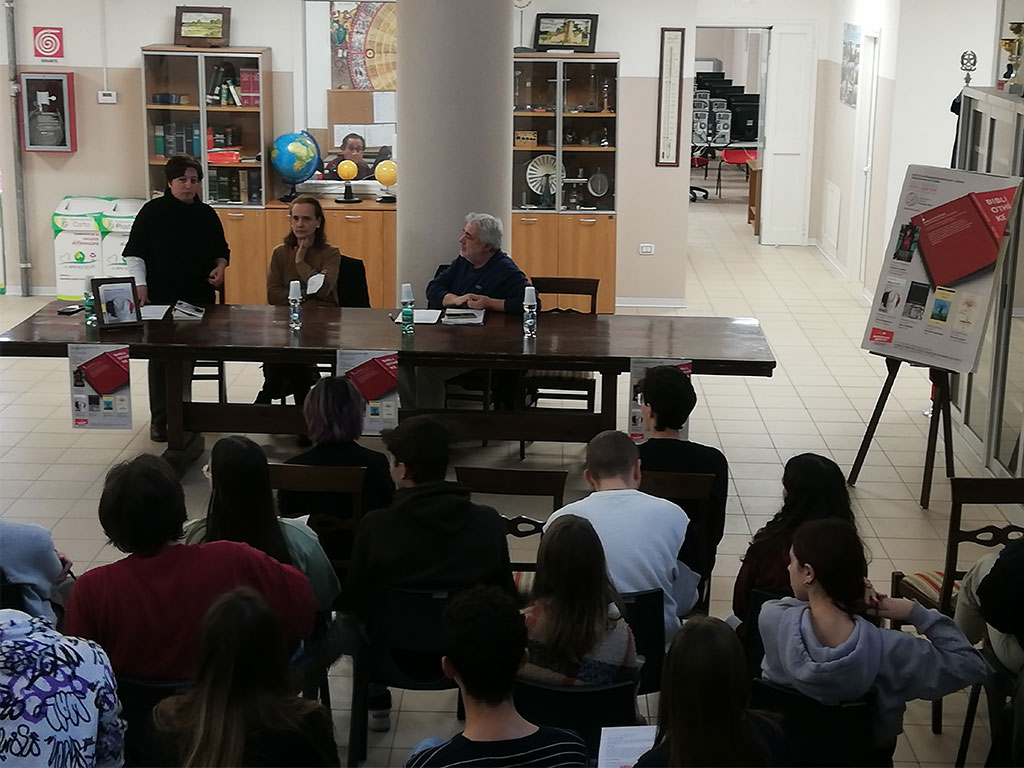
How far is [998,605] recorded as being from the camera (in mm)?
3650

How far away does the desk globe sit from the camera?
10.3 metres

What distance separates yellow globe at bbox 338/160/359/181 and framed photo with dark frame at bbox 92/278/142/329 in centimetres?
394

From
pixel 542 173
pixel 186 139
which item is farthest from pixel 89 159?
pixel 542 173

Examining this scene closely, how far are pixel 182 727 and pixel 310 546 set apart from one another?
1438 mm

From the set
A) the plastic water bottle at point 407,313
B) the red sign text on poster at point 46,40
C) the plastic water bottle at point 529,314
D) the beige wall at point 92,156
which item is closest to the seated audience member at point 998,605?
the plastic water bottle at point 529,314

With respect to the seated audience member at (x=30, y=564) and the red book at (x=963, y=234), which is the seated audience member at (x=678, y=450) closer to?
the seated audience member at (x=30, y=564)

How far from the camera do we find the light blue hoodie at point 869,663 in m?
3.28

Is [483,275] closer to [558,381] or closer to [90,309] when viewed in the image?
[558,381]

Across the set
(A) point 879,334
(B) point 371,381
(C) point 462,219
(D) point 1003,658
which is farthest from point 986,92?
(D) point 1003,658

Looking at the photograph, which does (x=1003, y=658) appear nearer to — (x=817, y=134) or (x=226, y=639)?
(x=226, y=639)

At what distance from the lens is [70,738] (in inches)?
110

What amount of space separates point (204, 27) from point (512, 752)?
8.94 meters

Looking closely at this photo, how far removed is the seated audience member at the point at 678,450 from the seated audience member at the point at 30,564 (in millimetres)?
2089

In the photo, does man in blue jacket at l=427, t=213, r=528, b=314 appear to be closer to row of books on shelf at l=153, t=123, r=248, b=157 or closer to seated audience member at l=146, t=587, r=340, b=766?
row of books on shelf at l=153, t=123, r=248, b=157
